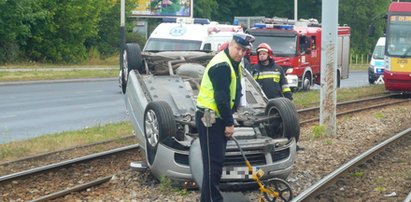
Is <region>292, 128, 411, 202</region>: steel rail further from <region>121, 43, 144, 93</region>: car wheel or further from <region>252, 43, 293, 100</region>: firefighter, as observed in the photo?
<region>121, 43, 144, 93</region>: car wheel

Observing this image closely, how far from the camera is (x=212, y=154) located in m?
8.58

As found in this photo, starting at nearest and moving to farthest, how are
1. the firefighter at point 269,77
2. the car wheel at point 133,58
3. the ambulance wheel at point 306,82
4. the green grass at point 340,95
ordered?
the car wheel at point 133,58 < the firefighter at point 269,77 < the green grass at point 340,95 < the ambulance wheel at point 306,82

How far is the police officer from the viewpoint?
8422mm

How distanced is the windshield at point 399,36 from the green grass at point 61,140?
42.2 feet

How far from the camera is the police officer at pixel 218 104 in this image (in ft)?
27.6

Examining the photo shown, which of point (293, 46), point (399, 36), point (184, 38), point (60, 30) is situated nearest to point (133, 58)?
point (184, 38)

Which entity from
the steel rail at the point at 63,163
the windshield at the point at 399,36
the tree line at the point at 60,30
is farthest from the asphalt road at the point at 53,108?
the tree line at the point at 60,30

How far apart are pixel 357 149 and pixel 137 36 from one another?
46440 mm

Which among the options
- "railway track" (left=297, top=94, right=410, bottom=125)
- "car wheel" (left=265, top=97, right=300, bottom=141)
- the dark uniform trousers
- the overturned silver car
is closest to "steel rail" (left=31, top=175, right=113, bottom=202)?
Result: the overturned silver car

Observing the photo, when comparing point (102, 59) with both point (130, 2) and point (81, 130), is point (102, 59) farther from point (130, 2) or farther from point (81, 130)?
point (81, 130)

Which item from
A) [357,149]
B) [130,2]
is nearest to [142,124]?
[357,149]

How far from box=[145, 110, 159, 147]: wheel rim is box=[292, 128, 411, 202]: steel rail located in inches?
74.8

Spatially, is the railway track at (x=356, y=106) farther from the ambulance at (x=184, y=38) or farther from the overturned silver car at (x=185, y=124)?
the overturned silver car at (x=185, y=124)

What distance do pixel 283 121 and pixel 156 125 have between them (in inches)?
64.2
